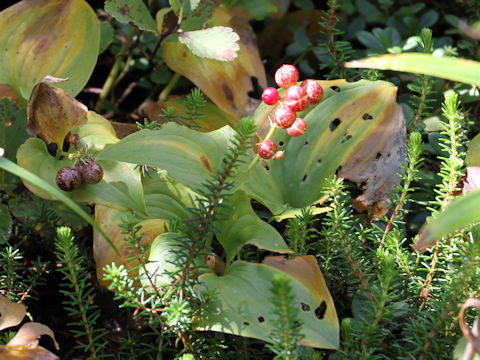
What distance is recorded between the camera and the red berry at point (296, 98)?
3.29 feet

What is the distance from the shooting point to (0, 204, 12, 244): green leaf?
1118 millimetres

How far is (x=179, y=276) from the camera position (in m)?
0.88

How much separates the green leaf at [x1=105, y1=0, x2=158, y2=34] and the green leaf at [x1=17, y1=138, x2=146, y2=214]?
1.30 feet

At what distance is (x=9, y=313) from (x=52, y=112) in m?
0.44

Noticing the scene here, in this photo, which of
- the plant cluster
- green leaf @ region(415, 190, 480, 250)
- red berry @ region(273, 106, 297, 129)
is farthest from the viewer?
red berry @ region(273, 106, 297, 129)

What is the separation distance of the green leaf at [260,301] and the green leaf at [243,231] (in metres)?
0.04

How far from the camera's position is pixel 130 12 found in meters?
1.40

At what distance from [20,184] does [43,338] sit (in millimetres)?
365

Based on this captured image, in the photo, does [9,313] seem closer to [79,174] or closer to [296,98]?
[79,174]

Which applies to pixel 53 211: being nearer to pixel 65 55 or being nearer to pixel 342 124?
pixel 65 55

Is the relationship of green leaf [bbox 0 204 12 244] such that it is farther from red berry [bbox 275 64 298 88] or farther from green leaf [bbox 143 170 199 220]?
red berry [bbox 275 64 298 88]

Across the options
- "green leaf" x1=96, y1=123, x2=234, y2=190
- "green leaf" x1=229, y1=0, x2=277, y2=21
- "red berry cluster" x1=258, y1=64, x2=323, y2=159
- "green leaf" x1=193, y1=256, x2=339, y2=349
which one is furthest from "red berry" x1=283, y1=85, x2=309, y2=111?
"green leaf" x1=229, y1=0, x2=277, y2=21

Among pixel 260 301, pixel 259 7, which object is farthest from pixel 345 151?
pixel 259 7

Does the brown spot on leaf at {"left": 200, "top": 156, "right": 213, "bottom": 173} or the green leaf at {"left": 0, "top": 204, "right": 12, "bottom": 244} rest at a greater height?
the brown spot on leaf at {"left": 200, "top": 156, "right": 213, "bottom": 173}
